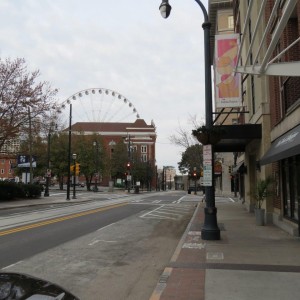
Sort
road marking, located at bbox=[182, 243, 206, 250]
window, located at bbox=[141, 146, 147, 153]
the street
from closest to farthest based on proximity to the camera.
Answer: the street → road marking, located at bbox=[182, 243, 206, 250] → window, located at bbox=[141, 146, 147, 153]

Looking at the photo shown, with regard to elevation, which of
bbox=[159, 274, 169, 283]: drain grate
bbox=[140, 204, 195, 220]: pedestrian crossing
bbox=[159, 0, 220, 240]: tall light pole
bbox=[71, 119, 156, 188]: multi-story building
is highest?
bbox=[71, 119, 156, 188]: multi-story building

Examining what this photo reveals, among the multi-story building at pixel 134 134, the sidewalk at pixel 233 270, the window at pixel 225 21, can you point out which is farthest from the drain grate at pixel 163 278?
the multi-story building at pixel 134 134

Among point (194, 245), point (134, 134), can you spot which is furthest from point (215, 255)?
point (134, 134)

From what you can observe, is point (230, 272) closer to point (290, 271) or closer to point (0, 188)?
point (290, 271)

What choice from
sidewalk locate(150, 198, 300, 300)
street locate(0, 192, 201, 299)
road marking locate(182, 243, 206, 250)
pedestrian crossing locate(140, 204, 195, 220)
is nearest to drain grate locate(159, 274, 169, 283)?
sidewalk locate(150, 198, 300, 300)

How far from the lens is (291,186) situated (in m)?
14.2

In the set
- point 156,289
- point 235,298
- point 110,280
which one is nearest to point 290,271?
point 235,298

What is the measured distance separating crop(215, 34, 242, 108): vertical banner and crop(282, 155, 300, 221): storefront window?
3108 mm

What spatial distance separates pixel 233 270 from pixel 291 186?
6.81 meters

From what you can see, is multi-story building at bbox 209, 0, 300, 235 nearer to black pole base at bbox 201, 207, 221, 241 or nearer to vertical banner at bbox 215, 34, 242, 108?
vertical banner at bbox 215, 34, 242, 108

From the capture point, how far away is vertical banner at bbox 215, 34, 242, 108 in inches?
595

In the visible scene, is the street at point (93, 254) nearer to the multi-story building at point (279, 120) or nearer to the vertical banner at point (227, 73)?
the multi-story building at point (279, 120)

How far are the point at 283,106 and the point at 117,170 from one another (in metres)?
78.0

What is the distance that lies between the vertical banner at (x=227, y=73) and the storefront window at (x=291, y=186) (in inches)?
122
